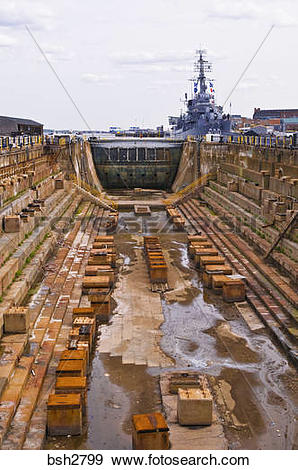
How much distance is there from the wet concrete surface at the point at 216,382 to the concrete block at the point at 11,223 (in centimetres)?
687

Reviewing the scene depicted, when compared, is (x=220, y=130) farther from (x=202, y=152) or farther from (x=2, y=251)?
(x=2, y=251)

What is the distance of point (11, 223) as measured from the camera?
809 inches

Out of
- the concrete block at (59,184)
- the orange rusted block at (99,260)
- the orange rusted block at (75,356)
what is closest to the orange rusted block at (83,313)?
the orange rusted block at (75,356)

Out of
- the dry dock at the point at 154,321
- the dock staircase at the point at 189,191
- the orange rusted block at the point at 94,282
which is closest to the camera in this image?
the dry dock at the point at 154,321

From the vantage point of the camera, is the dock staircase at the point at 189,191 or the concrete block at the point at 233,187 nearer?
the concrete block at the point at 233,187

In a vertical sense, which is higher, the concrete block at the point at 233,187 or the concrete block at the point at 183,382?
the concrete block at the point at 233,187

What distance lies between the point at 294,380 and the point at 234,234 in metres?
15.6

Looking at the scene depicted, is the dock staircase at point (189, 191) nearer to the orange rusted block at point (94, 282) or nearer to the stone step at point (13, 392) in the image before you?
the orange rusted block at point (94, 282)

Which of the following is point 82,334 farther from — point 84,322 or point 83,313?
point 83,313

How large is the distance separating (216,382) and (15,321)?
5635 millimetres

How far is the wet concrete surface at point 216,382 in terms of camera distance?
10461 mm

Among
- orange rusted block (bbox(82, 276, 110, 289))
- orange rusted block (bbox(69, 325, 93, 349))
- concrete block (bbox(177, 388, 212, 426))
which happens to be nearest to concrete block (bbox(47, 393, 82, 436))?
concrete block (bbox(177, 388, 212, 426))

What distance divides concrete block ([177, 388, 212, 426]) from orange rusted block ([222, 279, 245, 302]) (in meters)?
7.82

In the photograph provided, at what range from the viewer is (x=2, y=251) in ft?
58.4
